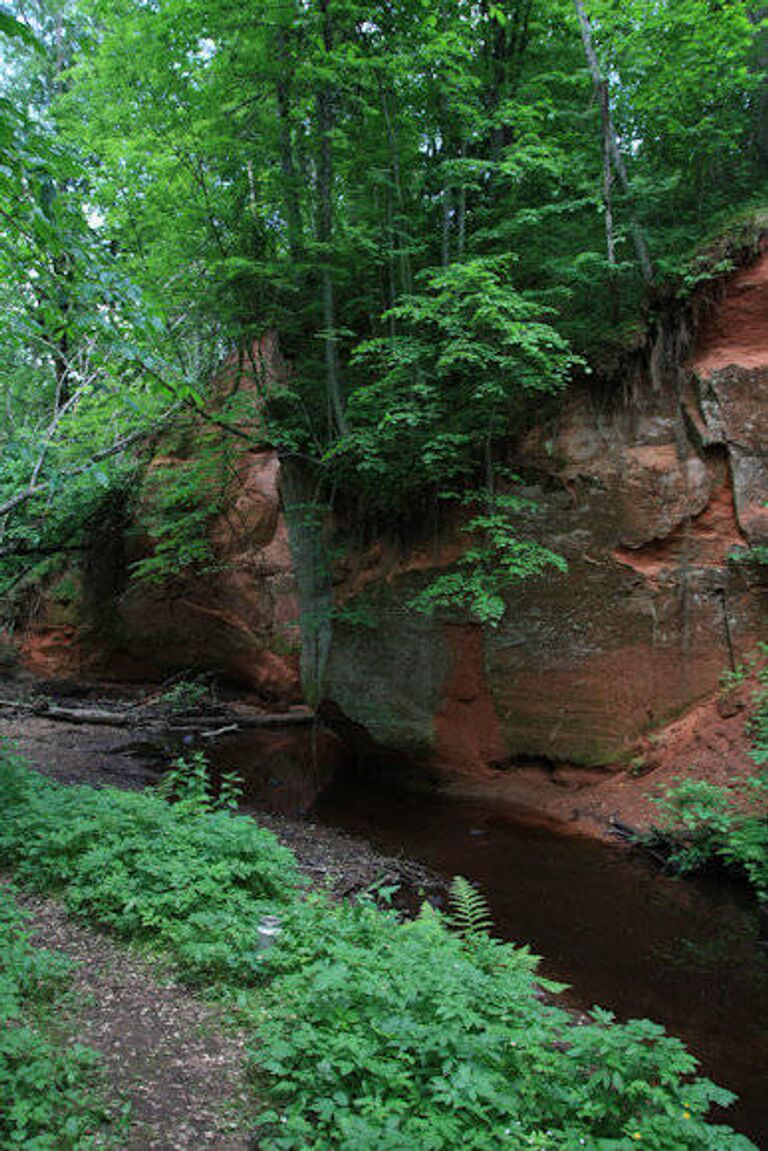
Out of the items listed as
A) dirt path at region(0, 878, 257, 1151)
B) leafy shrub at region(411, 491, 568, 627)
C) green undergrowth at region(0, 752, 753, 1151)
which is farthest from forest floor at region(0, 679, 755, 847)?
dirt path at region(0, 878, 257, 1151)

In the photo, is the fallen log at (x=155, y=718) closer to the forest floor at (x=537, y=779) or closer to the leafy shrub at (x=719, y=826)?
the forest floor at (x=537, y=779)

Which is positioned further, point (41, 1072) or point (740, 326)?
point (740, 326)

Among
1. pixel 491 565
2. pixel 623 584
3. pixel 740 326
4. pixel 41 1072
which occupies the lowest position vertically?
pixel 41 1072

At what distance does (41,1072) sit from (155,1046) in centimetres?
74

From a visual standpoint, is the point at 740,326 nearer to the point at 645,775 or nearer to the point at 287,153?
the point at 645,775

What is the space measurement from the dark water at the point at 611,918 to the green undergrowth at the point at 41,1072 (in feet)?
11.4

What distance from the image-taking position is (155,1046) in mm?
3445

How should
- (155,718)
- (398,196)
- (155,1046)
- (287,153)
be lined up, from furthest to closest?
(155,718)
(398,196)
(287,153)
(155,1046)

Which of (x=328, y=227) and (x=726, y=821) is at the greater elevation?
(x=328, y=227)

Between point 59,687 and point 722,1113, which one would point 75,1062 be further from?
point 59,687

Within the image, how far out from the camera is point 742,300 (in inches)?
390

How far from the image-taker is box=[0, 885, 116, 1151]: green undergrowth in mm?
2592

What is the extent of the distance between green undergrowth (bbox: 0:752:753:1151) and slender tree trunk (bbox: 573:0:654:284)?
30.1 feet

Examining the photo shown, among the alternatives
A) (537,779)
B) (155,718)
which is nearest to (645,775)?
(537,779)
